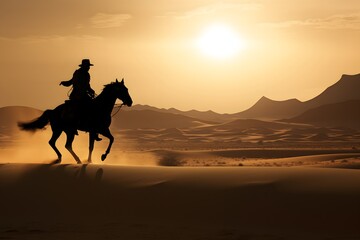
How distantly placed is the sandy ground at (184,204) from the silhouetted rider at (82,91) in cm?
335

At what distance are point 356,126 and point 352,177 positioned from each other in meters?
134

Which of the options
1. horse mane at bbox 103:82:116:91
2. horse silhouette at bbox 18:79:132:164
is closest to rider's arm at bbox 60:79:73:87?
horse silhouette at bbox 18:79:132:164

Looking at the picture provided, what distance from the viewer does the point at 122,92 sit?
17.0m

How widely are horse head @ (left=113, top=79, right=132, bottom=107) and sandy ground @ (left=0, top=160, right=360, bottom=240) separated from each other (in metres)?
3.77

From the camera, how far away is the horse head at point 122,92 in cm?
1700

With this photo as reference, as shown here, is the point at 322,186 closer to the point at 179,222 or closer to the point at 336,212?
the point at 336,212

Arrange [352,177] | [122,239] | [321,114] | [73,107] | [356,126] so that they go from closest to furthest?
[122,239]
[352,177]
[73,107]
[356,126]
[321,114]

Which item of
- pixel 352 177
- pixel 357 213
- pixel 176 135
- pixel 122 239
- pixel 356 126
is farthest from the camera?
pixel 356 126

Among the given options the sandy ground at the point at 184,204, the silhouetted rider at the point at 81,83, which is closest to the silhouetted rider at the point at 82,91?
the silhouetted rider at the point at 81,83

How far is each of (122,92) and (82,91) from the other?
3.32 ft

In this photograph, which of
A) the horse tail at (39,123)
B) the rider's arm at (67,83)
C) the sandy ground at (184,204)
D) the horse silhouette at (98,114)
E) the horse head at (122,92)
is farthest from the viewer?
the horse tail at (39,123)

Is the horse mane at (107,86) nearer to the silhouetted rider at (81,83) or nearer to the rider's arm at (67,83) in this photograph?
the silhouetted rider at (81,83)

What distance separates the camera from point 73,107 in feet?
55.4

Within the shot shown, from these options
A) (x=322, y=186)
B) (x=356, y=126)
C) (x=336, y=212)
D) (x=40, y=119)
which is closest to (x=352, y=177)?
(x=322, y=186)
